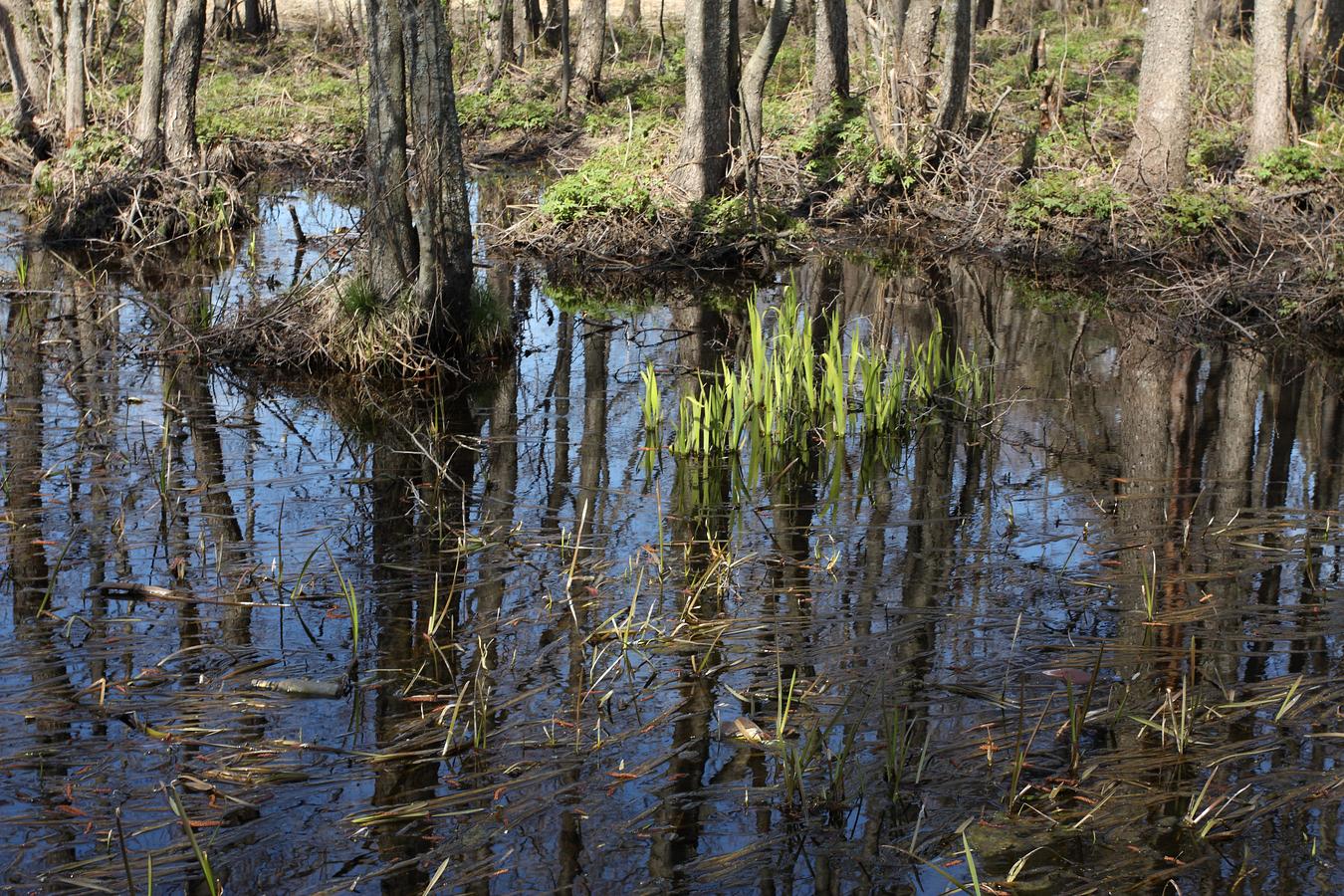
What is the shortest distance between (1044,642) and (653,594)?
161 centimetres

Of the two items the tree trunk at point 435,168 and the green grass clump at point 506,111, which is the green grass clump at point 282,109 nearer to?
the green grass clump at point 506,111

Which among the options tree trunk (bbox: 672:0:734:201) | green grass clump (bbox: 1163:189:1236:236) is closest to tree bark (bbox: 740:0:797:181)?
tree trunk (bbox: 672:0:734:201)

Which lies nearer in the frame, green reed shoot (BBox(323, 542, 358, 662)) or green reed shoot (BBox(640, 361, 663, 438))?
green reed shoot (BBox(323, 542, 358, 662))

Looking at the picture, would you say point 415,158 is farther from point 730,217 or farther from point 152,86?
point 152,86

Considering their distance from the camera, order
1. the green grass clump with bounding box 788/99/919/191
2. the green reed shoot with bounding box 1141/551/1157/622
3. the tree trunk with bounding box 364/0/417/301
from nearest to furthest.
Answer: the green reed shoot with bounding box 1141/551/1157/622
the tree trunk with bounding box 364/0/417/301
the green grass clump with bounding box 788/99/919/191

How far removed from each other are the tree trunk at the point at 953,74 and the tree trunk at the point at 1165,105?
251 centimetres

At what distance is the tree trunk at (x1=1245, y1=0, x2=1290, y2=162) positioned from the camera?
45.3 ft

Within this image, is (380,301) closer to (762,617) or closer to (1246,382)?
(762,617)

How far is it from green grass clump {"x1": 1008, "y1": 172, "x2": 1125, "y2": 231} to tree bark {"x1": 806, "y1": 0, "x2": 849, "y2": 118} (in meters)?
4.02

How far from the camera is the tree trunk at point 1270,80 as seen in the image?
13.8 metres

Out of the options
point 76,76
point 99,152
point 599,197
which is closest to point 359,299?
point 599,197

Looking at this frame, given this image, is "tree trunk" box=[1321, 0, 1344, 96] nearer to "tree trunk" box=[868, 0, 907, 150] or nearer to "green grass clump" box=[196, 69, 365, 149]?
"tree trunk" box=[868, 0, 907, 150]

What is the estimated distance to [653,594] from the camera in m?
5.59

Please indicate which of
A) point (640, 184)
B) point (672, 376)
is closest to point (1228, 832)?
point (672, 376)
